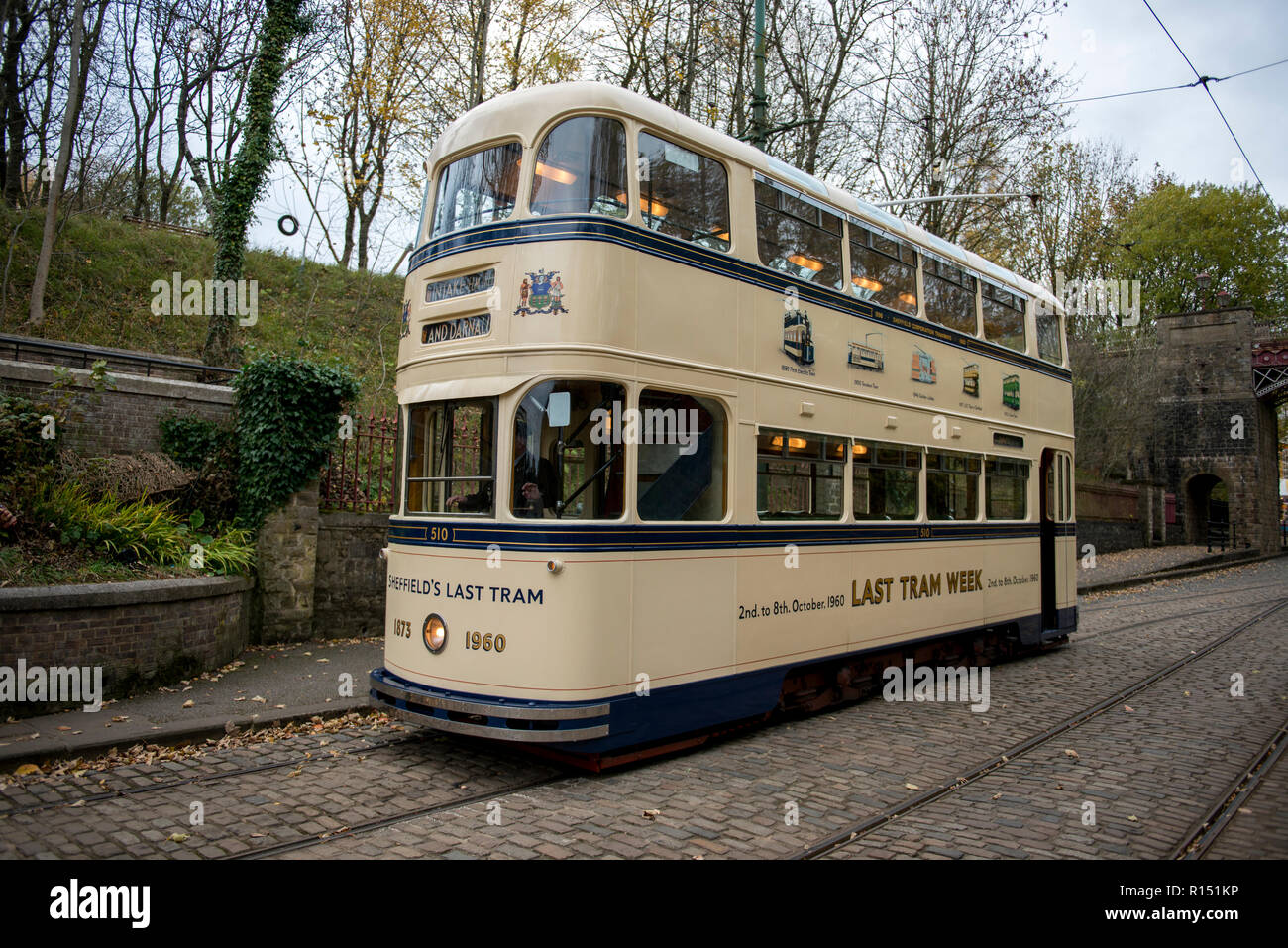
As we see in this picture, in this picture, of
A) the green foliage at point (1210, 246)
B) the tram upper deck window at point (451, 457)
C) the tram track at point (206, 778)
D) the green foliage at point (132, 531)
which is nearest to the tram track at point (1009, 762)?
the tram upper deck window at point (451, 457)

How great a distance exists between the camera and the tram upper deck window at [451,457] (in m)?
6.88

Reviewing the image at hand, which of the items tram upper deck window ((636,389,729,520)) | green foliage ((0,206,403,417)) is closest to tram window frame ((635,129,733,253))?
tram upper deck window ((636,389,729,520))

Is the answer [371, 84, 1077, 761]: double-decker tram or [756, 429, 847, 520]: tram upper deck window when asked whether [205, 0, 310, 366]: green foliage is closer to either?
[371, 84, 1077, 761]: double-decker tram

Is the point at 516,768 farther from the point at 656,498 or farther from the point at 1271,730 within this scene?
the point at 1271,730

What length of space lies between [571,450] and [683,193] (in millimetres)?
2357

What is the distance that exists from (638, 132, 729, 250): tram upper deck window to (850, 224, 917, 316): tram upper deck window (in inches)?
84.1

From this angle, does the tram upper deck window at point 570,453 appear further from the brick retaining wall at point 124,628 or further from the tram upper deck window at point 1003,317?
the tram upper deck window at point 1003,317

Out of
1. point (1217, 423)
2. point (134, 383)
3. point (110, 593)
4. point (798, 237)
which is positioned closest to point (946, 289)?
point (798, 237)

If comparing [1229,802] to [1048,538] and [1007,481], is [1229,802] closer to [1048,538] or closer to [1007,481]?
[1007,481]

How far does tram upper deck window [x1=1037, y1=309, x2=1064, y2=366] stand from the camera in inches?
518

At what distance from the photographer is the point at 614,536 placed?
658 centimetres

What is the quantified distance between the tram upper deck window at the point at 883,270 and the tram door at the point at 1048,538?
4492mm

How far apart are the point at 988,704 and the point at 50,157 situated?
91.6 ft

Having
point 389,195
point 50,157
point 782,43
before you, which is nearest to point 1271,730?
point 782,43
